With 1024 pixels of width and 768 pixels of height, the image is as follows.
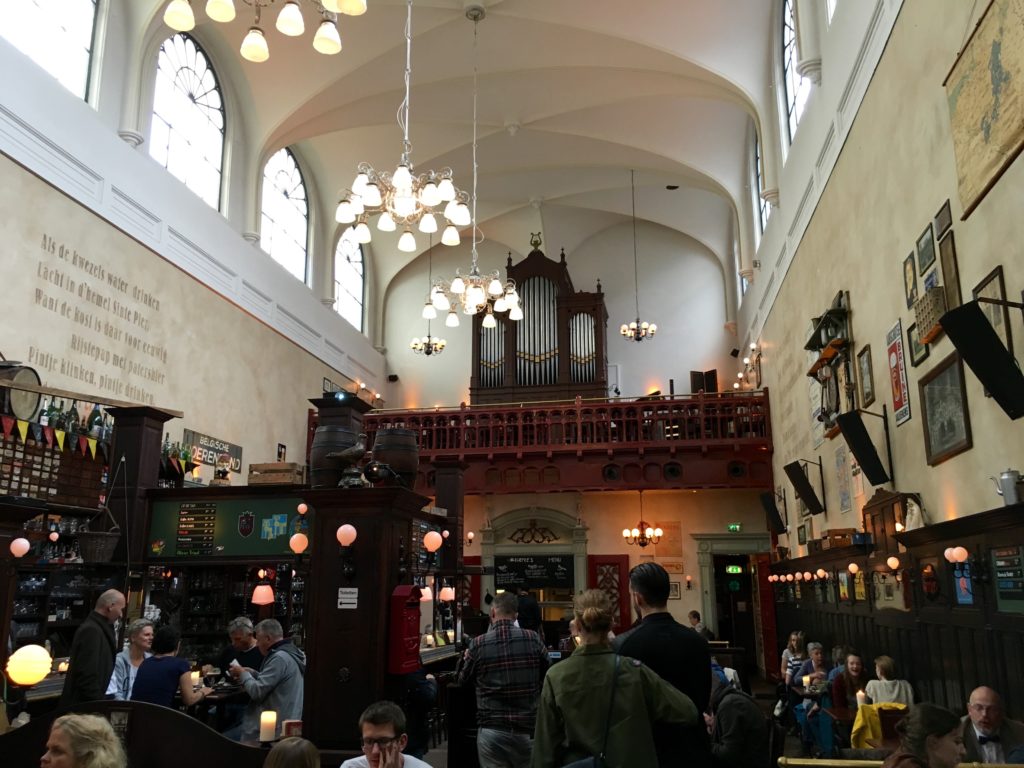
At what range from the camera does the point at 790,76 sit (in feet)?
38.2

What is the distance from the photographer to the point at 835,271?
29.6 feet

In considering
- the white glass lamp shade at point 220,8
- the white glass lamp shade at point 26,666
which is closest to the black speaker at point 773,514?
the white glass lamp shade at point 220,8

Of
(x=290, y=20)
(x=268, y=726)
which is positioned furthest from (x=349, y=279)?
(x=268, y=726)

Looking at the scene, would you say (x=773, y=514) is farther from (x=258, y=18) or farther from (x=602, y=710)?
(x=602, y=710)

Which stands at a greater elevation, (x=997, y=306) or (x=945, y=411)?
(x=997, y=306)

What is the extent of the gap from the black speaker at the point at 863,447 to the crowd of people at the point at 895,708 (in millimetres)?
1484

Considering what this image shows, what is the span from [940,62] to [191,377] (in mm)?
9972

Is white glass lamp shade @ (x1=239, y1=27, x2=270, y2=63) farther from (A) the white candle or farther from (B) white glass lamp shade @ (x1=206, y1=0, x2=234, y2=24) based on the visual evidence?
(A) the white candle

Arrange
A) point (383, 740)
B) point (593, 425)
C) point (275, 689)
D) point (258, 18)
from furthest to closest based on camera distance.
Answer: point (593, 425) < point (258, 18) < point (275, 689) < point (383, 740)

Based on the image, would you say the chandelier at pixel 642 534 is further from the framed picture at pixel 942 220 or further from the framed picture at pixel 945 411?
the framed picture at pixel 942 220

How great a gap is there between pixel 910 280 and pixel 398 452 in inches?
164

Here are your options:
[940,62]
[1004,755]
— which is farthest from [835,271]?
[1004,755]

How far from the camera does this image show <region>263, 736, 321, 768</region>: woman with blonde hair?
2654 mm

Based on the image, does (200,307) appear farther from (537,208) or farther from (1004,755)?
(1004,755)
